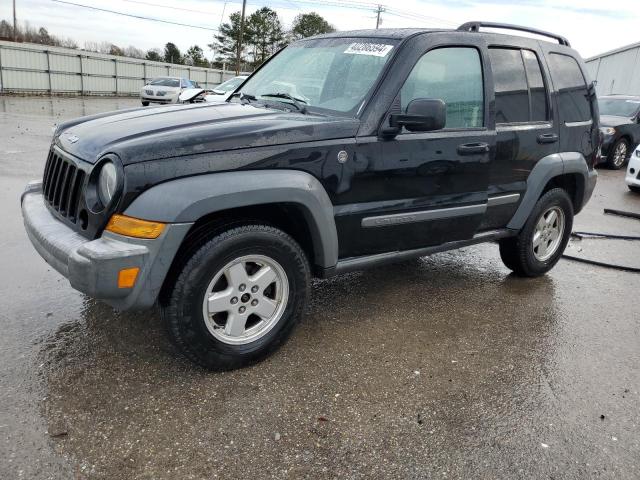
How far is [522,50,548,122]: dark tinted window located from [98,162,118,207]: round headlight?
3208 millimetres

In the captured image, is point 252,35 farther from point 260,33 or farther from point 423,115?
point 423,115

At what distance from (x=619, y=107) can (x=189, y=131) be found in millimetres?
14046

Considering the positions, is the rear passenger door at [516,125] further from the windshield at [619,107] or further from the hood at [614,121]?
the windshield at [619,107]

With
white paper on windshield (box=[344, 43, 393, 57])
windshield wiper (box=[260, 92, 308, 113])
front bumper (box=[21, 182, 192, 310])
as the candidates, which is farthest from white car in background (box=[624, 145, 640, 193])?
front bumper (box=[21, 182, 192, 310])

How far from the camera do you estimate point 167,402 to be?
2.68 metres

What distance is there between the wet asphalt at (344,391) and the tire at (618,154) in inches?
380

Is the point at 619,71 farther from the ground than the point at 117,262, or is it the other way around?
the point at 619,71

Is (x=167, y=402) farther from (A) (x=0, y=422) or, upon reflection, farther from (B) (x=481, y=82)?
(B) (x=481, y=82)

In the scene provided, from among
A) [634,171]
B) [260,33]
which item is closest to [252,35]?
[260,33]

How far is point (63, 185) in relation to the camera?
3.05m

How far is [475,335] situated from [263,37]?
56.5m

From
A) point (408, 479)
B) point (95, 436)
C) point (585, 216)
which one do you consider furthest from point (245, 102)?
point (585, 216)

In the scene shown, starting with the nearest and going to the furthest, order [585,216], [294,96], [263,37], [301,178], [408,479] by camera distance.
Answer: [408,479], [301,178], [294,96], [585,216], [263,37]

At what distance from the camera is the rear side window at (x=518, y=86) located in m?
3.95
